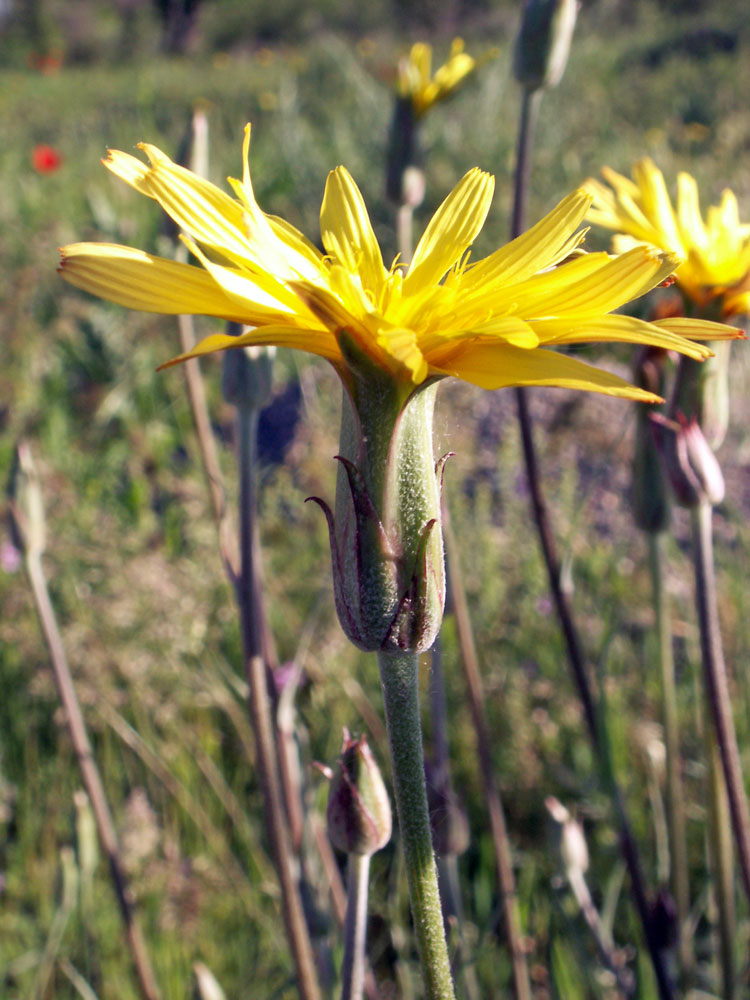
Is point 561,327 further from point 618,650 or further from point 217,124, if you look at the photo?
point 217,124

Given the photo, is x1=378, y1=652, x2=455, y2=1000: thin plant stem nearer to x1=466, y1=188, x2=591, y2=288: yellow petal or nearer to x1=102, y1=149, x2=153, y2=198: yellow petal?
x1=466, y1=188, x2=591, y2=288: yellow petal

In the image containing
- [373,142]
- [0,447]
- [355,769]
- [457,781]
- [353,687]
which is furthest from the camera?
[373,142]

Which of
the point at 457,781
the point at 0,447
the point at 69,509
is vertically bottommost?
the point at 457,781

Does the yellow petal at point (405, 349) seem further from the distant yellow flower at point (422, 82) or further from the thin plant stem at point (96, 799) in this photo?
the distant yellow flower at point (422, 82)

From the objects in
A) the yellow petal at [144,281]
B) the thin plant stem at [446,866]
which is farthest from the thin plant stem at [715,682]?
the yellow petal at [144,281]

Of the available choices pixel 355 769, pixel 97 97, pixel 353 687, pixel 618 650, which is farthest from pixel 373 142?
pixel 97 97

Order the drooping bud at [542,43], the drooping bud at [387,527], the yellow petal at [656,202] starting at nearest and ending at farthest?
the drooping bud at [387,527], the yellow petal at [656,202], the drooping bud at [542,43]
